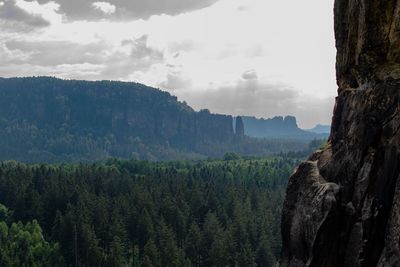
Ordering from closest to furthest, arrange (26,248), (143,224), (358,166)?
(358,166), (26,248), (143,224)

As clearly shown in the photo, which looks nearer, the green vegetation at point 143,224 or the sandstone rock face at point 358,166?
the sandstone rock face at point 358,166

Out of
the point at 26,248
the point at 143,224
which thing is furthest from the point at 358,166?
the point at 143,224

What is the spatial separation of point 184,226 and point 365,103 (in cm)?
10003

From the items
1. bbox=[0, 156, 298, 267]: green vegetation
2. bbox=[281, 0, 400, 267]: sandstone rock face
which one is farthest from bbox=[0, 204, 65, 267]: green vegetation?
bbox=[281, 0, 400, 267]: sandstone rock face

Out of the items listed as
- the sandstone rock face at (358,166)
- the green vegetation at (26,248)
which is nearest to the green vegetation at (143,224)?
the green vegetation at (26,248)

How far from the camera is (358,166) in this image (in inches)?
895

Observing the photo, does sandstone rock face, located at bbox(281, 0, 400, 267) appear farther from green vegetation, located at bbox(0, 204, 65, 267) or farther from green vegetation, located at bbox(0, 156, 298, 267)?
green vegetation, located at bbox(0, 204, 65, 267)

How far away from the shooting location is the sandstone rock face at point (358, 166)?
20.6 meters

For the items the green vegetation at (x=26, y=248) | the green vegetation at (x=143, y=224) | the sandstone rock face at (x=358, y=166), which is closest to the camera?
the sandstone rock face at (x=358, y=166)

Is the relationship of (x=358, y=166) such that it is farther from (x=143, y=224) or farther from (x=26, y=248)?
(x=143, y=224)

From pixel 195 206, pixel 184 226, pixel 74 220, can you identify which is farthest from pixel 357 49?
pixel 195 206

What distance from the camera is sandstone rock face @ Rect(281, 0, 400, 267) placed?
2058 centimetres

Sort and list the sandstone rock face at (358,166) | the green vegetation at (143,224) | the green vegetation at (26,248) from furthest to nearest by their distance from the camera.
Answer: the green vegetation at (143,224)
the green vegetation at (26,248)
the sandstone rock face at (358,166)

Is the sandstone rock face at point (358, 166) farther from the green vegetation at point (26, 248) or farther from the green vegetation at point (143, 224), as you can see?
the green vegetation at point (26, 248)
